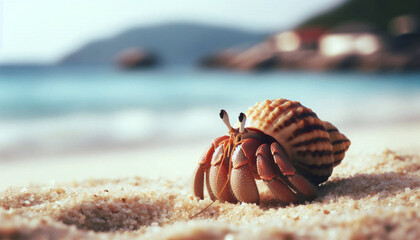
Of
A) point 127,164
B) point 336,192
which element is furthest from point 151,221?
point 127,164

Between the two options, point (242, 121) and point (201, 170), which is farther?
point (201, 170)

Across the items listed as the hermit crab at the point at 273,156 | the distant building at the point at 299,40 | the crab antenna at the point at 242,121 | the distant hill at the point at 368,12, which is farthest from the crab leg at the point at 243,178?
the distant hill at the point at 368,12

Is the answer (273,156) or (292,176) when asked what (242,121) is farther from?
(292,176)

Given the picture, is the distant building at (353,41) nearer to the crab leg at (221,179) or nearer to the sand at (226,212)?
the sand at (226,212)

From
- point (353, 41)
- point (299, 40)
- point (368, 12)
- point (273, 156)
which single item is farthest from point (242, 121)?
point (368, 12)

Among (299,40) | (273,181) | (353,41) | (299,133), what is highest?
(299,40)

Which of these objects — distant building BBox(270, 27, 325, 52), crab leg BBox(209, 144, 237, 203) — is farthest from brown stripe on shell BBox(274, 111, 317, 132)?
distant building BBox(270, 27, 325, 52)

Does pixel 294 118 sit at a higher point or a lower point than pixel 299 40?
lower

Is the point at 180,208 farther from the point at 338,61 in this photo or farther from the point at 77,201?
the point at 338,61

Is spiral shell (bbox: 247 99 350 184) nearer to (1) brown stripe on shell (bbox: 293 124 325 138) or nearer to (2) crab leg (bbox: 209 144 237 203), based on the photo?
(1) brown stripe on shell (bbox: 293 124 325 138)
